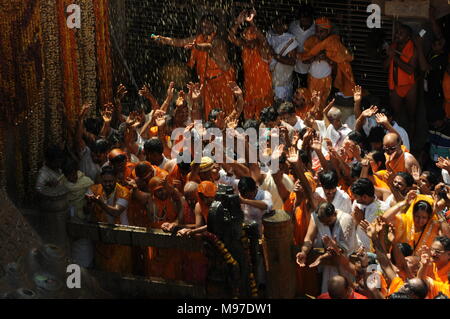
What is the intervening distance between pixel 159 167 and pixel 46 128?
5.87 ft

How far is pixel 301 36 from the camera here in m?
12.7

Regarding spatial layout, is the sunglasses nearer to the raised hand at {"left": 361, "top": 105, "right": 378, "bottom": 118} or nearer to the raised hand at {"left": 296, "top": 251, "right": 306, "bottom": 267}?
the raised hand at {"left": 296, "top": 251, "right": 306, "bottom": 267}

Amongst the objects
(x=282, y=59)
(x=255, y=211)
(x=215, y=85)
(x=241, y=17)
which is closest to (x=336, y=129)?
(x=282, y=59)

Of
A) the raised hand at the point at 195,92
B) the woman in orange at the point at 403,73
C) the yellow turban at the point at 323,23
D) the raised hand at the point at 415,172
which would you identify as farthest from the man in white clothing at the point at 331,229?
the yellow turban at the point at 323,23

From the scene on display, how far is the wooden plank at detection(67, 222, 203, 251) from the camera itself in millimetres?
8320

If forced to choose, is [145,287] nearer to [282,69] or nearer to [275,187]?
[275,187]

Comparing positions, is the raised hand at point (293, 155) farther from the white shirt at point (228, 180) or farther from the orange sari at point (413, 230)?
the orange sari at point (413, 230)

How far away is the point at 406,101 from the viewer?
40.1 ft

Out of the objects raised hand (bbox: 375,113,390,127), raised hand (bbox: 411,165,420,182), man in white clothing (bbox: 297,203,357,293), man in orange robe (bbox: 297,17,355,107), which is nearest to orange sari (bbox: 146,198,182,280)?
man in white clothing (bbox: 297,203,357,293)

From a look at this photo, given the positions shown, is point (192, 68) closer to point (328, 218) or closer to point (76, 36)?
point (76, 36)

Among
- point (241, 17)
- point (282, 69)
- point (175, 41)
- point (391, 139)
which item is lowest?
point (391, 139)

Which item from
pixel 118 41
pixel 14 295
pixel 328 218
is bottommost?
pixel 14 295

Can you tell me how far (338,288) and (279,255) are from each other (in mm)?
749

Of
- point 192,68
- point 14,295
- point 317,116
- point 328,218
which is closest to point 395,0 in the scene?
point 317,116
